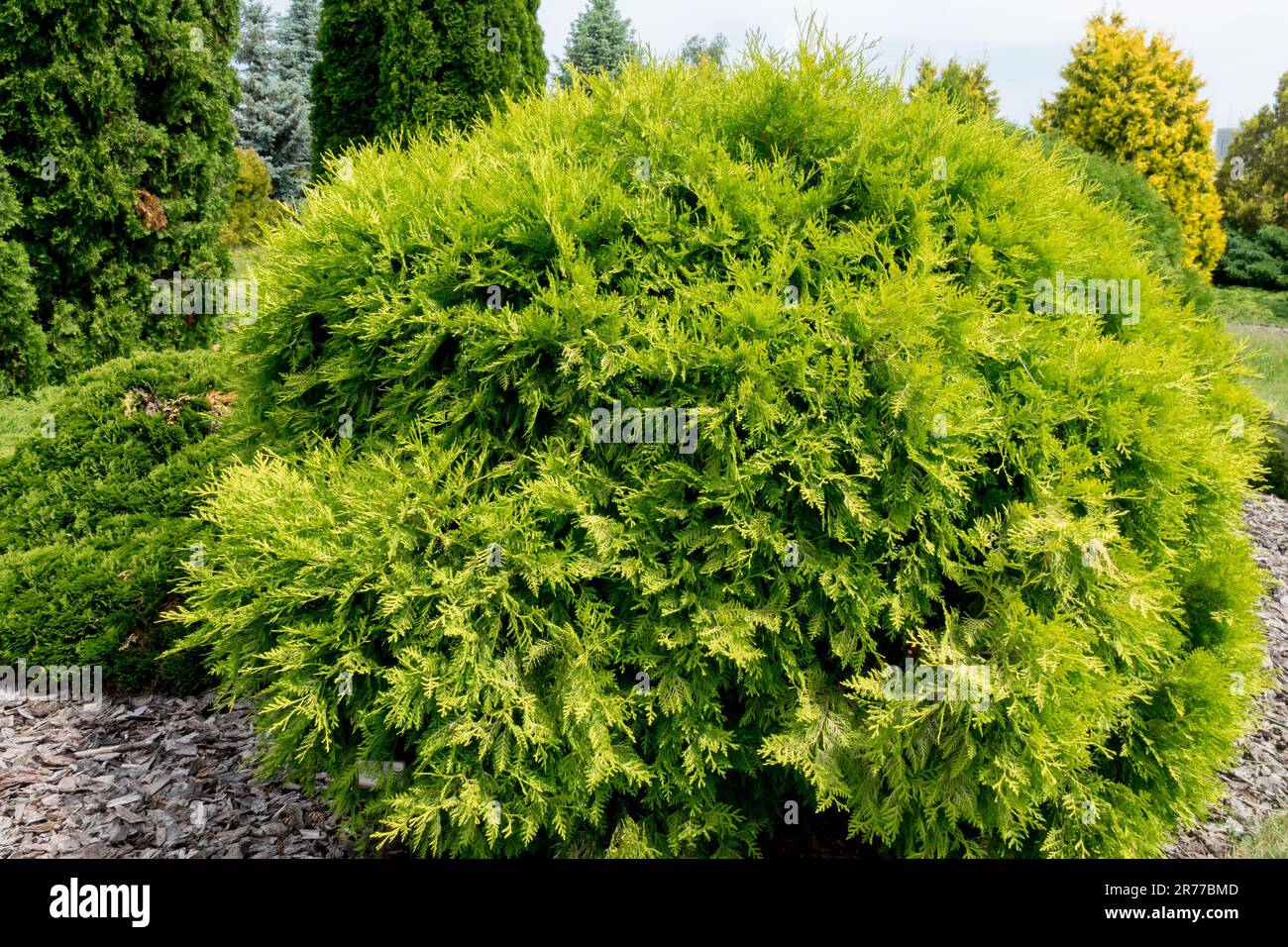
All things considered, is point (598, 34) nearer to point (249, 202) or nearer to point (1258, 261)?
point (249, 202)

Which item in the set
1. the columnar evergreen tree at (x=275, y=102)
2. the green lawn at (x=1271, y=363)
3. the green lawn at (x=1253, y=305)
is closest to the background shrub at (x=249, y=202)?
the columnar evergreen tree at (x=275, y=102)

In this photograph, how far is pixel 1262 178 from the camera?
25.4 metres

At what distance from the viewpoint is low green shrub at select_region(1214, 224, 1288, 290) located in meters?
23.0

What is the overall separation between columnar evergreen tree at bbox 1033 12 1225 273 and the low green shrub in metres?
7.29

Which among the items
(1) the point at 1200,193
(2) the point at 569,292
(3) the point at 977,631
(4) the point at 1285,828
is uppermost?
(1) the point at 1200,193

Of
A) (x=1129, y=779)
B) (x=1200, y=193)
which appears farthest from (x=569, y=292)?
(x=1200, y=193)

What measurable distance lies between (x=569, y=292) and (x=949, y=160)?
1729 mm

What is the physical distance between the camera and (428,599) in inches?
124

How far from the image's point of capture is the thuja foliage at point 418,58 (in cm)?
904

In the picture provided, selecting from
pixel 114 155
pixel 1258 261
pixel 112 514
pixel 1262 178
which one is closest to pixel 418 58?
pixel 114 155

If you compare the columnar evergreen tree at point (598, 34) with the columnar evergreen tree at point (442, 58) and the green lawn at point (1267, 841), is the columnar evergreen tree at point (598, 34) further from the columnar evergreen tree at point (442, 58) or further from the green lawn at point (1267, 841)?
the green lawn at point (1267, 841)

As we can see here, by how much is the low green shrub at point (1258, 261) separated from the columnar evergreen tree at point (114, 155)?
24579 millimetres

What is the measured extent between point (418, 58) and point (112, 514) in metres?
5.92
